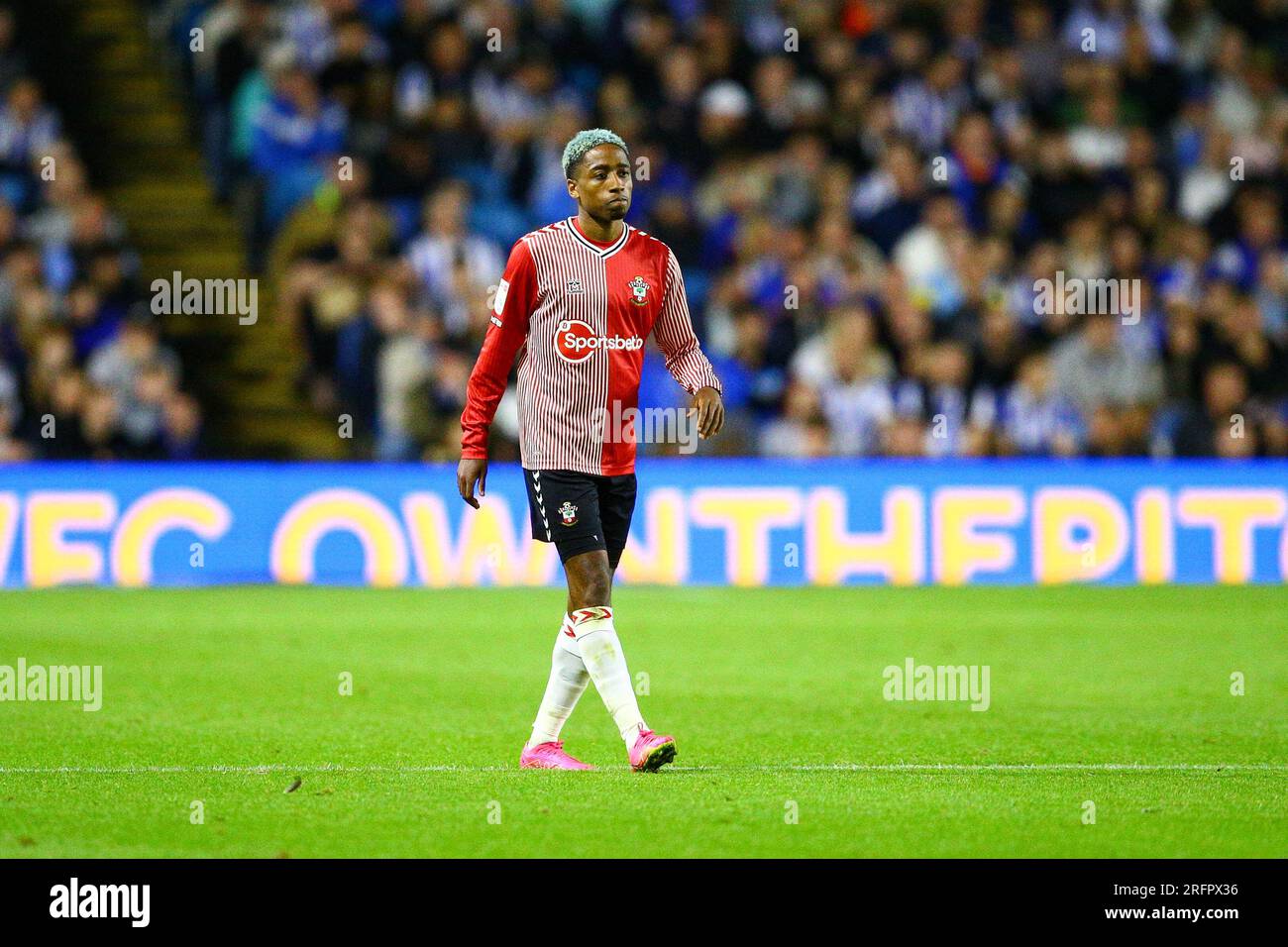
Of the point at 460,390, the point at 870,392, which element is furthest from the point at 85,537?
the point at 870,392

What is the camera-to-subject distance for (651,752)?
7.52 metres

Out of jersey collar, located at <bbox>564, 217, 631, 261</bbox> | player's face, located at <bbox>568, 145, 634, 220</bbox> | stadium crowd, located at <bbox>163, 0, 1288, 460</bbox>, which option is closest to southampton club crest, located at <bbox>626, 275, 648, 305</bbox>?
jersey collar, located at <bbox>564, 217, 631, 261</bbox>

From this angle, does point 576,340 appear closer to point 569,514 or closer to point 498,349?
point 498,349

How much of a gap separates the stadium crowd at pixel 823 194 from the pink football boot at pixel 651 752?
9.44 metres

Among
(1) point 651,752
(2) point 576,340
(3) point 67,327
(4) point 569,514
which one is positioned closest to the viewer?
(1) point 651,752

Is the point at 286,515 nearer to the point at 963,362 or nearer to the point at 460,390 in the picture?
the point at 460,390

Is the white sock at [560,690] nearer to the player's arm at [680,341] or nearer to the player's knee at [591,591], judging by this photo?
the player's knee at [591,591]

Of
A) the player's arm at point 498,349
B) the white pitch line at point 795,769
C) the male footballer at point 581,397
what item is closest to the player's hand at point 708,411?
the male footballer at point 581,397

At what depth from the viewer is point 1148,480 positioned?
53.8 feet

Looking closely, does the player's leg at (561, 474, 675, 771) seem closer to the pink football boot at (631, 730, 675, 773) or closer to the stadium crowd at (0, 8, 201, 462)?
the pink football boot at (631, 730, 675, 773)

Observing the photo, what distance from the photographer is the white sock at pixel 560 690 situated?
25.5ft

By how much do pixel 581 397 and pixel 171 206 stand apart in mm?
13755

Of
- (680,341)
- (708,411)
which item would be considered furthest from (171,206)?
(708,411)

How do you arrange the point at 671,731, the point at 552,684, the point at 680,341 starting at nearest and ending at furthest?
the point at 552,684 < the point at 680,341 < the point at 671,731
